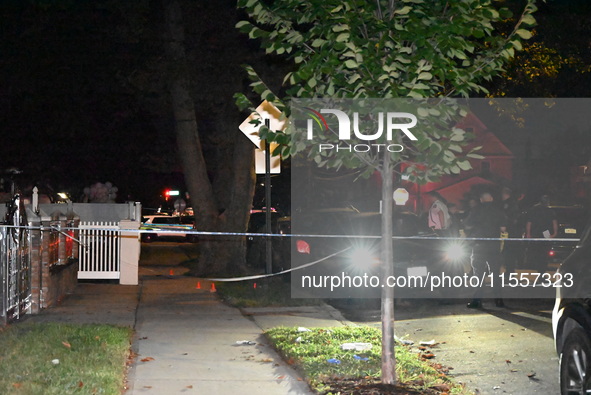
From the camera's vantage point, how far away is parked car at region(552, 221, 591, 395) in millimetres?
5969

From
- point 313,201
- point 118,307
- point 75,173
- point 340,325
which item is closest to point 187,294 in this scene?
point 118,307

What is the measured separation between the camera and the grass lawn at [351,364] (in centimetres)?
733

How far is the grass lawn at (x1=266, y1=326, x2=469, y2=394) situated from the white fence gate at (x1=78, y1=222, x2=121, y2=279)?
729 cm

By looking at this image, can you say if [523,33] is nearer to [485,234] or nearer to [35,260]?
[485,234]

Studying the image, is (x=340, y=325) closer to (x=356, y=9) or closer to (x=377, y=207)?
(x=356, y=9)

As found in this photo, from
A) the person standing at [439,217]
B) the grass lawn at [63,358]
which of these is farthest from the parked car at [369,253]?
the grass lawn at [63,358]

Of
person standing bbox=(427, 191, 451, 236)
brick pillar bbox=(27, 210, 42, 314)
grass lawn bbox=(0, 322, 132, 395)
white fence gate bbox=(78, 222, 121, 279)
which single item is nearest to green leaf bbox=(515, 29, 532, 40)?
grass lawn bbox=(0, 322, 132, 395)

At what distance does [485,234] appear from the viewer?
13688 millimetres

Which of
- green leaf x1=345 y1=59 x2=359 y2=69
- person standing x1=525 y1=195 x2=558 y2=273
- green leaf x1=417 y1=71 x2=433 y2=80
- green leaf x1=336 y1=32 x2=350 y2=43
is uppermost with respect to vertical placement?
green leaf x1=336 y1=32 x2=350 y2=43

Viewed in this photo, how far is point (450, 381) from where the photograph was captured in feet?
25.5

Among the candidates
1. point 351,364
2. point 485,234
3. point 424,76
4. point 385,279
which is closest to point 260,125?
point 485,234

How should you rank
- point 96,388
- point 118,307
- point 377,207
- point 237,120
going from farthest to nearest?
point 377,207, point 237,120, point 118,307, point 96,388

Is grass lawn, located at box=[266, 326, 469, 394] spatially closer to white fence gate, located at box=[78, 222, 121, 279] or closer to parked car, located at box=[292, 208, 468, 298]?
parked car, located at box=[292, 208, 468, 298]

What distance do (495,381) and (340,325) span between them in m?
3.38
